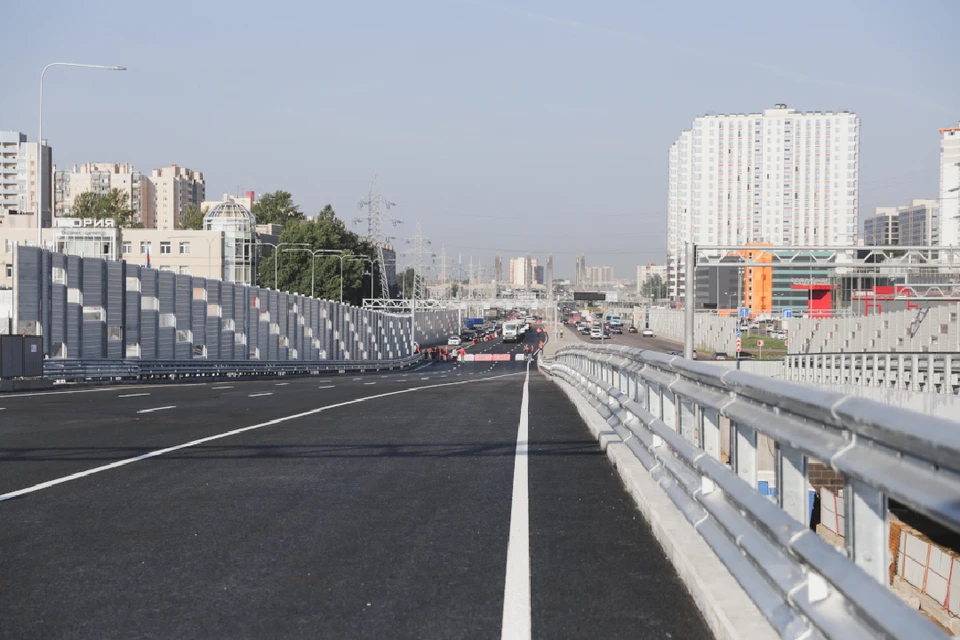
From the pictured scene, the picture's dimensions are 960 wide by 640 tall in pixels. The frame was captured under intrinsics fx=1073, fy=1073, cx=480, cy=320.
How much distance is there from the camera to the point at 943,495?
289cm

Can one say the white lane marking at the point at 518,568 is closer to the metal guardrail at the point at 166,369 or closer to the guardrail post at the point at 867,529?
the guardrail post at the point at 867,529

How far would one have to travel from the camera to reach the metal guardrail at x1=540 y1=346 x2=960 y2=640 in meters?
3.12

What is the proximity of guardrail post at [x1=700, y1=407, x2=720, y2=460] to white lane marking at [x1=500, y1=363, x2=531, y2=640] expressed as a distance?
1.31 meters

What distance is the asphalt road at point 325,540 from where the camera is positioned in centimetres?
527

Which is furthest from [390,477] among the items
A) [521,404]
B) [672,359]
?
[521,404]

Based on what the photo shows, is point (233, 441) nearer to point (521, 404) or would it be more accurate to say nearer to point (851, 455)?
point (521, 404)

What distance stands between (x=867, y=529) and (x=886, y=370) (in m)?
36.5

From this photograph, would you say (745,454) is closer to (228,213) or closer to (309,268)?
(228,213)

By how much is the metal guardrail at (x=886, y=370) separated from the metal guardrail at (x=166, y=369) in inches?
1081

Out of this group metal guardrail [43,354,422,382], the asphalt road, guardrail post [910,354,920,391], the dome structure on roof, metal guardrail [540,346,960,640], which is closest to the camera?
metal guardrail [540,346,960,640]

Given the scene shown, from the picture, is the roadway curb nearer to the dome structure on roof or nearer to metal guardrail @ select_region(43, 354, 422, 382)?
metal guardrail @ select_region(43, 354, 422, 382)

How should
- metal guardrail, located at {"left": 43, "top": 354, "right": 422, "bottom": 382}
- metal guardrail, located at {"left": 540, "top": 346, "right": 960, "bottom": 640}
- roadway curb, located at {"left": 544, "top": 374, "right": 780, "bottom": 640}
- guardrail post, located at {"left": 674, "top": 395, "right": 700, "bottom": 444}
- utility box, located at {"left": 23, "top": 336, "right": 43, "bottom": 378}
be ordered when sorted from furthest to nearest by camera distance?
1. metal guardrail, located at {"left": 43, "top": 354, "right": 422, "bottom": 382}
2. utility box, located at {"left": 23, "top": 336, "right": 43, "bottom": 378}
3. guardrail post, located at {"left": 674, "top": 395, "right": 700, "bottom": 444}
4. roadway curb, located at {"left": 544, "top": 374, "right": 780, "bottom": 640}
5. metal guardrail, located at {"left": 540, "top": 346, "right": 960, "bottom": 640}

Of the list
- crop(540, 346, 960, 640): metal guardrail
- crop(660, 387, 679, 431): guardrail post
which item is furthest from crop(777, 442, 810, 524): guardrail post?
crop(660, 387, 679, 431): guardrail post

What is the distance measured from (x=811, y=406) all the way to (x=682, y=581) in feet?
7.04
